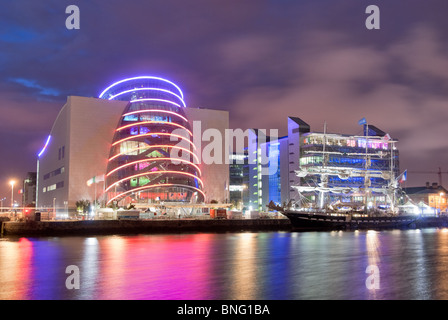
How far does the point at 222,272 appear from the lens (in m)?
29.4

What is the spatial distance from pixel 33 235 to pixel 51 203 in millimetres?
37254

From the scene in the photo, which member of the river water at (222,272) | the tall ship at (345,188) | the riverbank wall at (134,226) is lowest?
the river water at (222,272)

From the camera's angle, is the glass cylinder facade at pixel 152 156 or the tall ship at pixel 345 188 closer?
the tall ship at pixel 345 188

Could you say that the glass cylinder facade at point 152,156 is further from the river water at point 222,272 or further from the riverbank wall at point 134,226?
the river water at point 222,272

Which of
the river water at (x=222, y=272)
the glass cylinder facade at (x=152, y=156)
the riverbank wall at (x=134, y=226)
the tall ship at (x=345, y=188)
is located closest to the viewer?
the river water at (x=222, y=272)

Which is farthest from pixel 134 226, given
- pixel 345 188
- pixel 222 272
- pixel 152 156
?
pixel 345 188

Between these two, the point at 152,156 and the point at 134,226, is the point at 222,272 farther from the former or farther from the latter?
the point at 152,156

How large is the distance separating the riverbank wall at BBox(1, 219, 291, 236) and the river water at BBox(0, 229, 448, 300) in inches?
652

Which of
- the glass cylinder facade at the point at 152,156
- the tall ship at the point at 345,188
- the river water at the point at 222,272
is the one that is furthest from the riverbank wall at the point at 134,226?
the river water at the point at 222,272

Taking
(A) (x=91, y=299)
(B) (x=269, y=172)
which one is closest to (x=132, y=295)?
(A) (x=91, y=299)

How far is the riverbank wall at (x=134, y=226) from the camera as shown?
60.8 metres

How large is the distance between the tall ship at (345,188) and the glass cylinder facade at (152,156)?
16769 millimetres

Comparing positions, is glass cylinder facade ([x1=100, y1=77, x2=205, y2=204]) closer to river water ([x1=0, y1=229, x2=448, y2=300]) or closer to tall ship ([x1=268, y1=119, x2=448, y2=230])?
tall ship ([x1=268, y1=119, x2=448, y2=230])

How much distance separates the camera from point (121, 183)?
84812 mm
